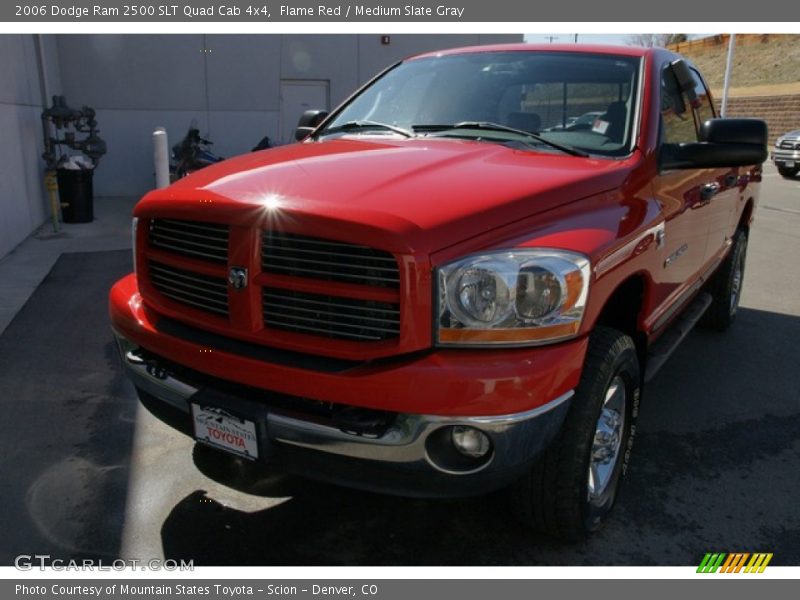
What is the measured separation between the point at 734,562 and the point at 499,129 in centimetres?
207

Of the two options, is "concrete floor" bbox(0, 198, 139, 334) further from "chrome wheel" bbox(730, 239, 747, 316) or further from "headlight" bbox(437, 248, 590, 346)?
"chrome wheel" bbox(730, 239, 747, 316)

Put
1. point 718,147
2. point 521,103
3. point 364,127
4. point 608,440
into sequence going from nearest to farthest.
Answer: point 608,440 → point 718,147 → point 521,103 → point 364,127

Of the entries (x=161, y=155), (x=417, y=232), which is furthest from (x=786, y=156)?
(x=417, y=232)

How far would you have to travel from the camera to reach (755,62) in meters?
44.0

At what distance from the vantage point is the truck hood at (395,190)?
2.20 metres

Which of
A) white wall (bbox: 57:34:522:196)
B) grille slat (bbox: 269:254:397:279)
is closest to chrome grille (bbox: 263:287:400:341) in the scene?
grille slat (bbox: 269:254:397:279)

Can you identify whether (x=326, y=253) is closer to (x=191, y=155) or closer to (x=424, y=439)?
(x=424, y=439)

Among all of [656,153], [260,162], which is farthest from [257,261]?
[656,153]

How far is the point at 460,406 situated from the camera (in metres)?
2.13

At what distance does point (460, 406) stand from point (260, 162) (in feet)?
4.78

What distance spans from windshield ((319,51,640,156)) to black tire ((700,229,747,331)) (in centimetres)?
236

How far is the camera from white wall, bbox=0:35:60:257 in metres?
8.45

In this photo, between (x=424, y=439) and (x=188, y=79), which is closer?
(x=424, y=439)

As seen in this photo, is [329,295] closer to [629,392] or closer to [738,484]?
[629,392]
